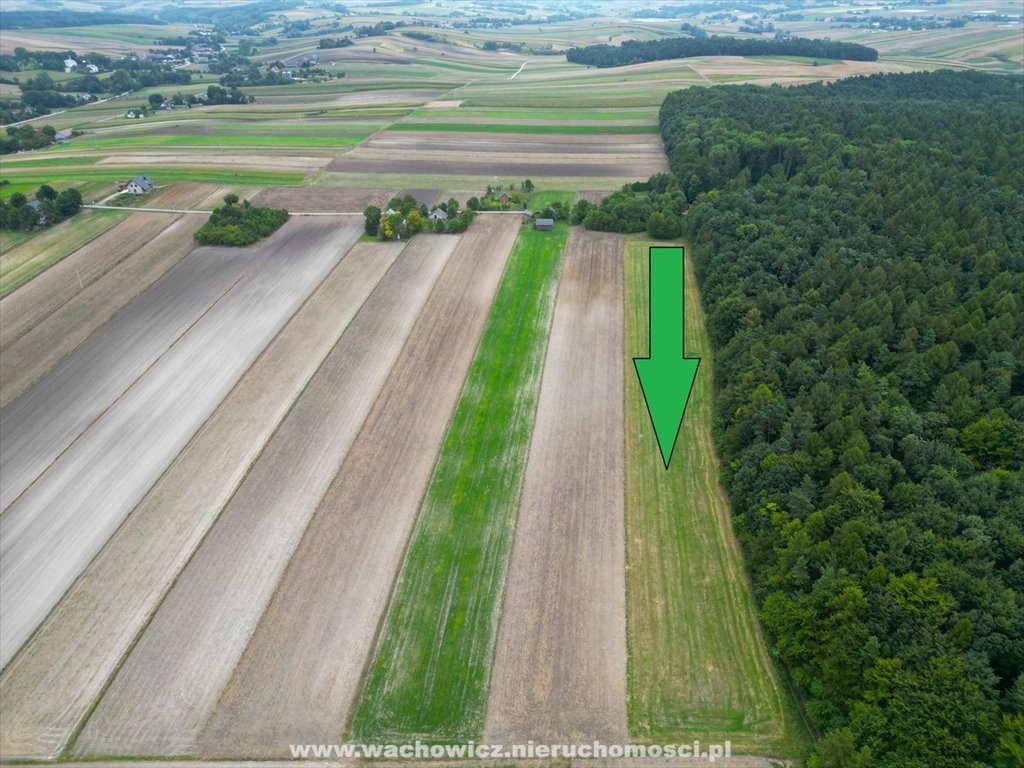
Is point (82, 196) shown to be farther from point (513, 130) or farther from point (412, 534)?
point (412, 534)

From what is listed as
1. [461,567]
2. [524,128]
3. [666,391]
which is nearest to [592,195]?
[524,128]

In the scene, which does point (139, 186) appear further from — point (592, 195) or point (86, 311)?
point (592, 195)

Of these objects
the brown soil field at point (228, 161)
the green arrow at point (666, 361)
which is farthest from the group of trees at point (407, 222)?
the brown soil field at point (228, 161)

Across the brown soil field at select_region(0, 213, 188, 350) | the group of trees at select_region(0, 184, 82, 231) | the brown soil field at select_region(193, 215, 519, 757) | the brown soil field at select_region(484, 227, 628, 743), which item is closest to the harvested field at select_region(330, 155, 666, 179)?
the brown soil field at select_region(0, 213, 188, 350)

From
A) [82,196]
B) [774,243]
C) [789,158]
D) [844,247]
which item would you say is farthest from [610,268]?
[82,196]

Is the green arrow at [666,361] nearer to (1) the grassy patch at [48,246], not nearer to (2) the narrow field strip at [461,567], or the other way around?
(2) the narrow field strip at [461,567]
